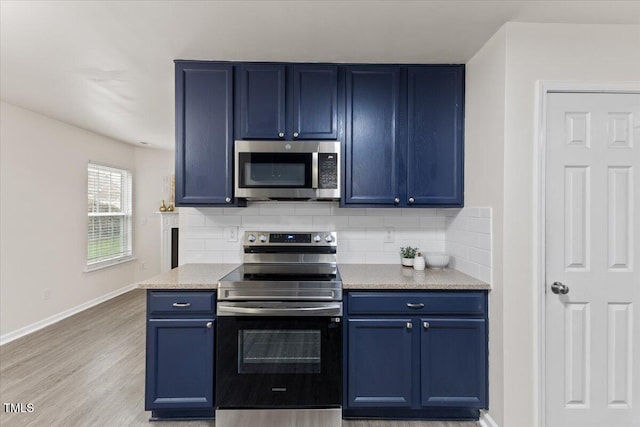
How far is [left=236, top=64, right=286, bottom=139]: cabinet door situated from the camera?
2.45 m

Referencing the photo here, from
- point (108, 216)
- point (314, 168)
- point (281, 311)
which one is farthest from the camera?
point (108, 216)

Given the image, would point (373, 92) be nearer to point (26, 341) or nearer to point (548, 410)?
point (548, 410)

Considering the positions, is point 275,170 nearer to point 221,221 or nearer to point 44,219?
point 221,221

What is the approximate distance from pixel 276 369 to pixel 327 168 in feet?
4.42

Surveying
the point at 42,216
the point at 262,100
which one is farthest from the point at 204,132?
the point at 42,216

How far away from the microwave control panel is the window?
12.8ft

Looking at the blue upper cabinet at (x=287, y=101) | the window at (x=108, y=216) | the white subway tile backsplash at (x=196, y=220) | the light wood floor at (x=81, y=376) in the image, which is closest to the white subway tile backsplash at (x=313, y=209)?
the blue upper cabinet at (x=287, y=101)

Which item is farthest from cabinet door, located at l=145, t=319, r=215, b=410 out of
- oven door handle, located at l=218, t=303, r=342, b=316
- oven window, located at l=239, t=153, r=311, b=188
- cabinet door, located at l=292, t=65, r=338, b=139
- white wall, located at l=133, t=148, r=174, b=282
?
white wall, located at l=133, t=148, r=174, b=282

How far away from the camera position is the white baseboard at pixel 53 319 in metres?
3.48

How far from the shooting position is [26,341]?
11.4ft

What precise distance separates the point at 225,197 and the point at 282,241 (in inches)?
22.1

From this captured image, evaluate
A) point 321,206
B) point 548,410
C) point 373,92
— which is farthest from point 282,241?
point 548,410

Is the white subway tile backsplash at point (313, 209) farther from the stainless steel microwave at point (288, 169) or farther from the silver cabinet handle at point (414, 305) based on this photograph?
the silver cabinet handle at point (414, 305)

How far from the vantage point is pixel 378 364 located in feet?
6.92
